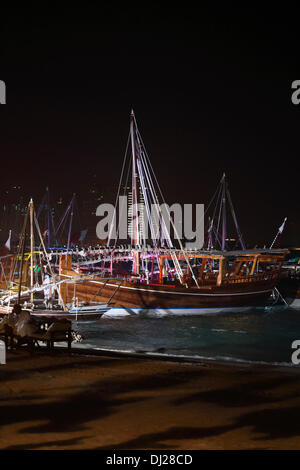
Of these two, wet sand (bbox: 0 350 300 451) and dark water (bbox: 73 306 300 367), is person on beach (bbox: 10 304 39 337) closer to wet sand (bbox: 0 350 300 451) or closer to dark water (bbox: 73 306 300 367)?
wet sand (bbox: 0 350 300 451)

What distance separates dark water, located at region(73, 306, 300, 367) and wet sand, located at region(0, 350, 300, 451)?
7340 mm

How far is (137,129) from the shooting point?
37.7 m

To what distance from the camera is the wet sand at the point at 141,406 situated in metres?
7.36

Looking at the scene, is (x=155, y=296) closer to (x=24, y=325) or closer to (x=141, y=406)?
(x=24, y=325)

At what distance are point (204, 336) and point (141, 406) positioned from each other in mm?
17654

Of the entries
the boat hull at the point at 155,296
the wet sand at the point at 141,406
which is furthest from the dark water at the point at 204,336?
the wet sand at the point at 141,406

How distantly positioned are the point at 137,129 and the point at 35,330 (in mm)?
26277

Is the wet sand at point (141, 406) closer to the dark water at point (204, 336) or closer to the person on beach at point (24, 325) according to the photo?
the person on beach at point (24, 325)

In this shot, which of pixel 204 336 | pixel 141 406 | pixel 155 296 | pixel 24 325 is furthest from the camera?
pixel 155 296

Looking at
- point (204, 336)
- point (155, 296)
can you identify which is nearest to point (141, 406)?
point (204, 336)

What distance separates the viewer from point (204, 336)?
26312 millimetres

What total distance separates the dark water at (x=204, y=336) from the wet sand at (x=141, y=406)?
24.1 feet

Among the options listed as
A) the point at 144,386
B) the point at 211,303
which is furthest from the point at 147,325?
the point at 144,386
